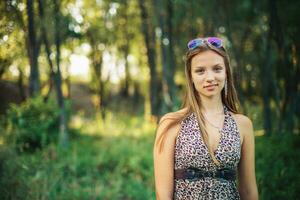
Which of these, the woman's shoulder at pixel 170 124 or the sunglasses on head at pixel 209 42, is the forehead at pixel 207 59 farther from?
the woman's shoulder at pixel 170 124

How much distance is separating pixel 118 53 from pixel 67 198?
20.0 m

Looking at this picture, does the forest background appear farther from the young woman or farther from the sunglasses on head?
the sunglasses on head

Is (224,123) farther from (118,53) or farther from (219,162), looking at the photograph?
(118,53)

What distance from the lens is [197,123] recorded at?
2943 mm

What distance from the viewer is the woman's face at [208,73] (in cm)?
290

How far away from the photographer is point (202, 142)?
288 centimetres

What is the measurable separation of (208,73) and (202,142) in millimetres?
506

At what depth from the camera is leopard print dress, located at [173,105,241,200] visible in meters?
2.86

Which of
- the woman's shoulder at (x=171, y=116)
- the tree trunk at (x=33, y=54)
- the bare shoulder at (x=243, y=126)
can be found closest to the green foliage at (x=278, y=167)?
the bare shoulder at (x=243, y=126)

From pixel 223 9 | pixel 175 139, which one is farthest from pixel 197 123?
pixel 223 9

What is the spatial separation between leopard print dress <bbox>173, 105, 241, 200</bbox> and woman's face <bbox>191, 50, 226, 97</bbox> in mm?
246

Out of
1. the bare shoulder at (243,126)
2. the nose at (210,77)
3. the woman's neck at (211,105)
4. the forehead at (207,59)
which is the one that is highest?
the forehead at (207,59)

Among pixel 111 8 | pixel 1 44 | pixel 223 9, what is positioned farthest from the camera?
pixel 111 8

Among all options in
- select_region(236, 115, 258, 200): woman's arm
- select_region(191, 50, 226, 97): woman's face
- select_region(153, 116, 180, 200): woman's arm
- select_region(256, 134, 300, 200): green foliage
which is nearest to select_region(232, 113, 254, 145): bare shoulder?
select_region(236, 115, 258, 200): woman's arm
